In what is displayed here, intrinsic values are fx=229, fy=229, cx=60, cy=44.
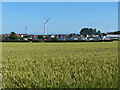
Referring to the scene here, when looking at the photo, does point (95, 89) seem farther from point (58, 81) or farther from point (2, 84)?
point (2, 84)

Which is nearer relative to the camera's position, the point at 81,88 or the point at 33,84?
the point at 81,88

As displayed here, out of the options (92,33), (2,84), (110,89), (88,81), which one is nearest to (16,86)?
(2,84)

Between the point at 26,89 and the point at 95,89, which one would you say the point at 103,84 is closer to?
the point at 95,89

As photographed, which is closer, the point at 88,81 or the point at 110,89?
the point at 110,89

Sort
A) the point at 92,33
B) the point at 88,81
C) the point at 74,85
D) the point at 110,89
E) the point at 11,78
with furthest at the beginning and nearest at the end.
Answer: the point at 92,33 → the point at 11,78 → the point at 88,81 → the point at 74,85 → the point at 110,89

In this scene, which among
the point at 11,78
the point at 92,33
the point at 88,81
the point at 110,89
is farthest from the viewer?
the point at 92,33

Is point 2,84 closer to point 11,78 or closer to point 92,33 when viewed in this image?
point 11,78

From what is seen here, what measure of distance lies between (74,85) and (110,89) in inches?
27.3

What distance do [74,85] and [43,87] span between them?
1.99 ft

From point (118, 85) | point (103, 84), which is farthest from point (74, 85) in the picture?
point (118, 85)

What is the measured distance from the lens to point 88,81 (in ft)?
15.6

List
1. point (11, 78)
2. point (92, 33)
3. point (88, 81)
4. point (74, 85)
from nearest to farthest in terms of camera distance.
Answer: point (74, 85), point (88, 81), point (11, 78), point (92, 33)

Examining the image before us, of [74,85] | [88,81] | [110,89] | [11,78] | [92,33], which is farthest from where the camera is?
[92,33]

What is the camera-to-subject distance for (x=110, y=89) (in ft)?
13.6
